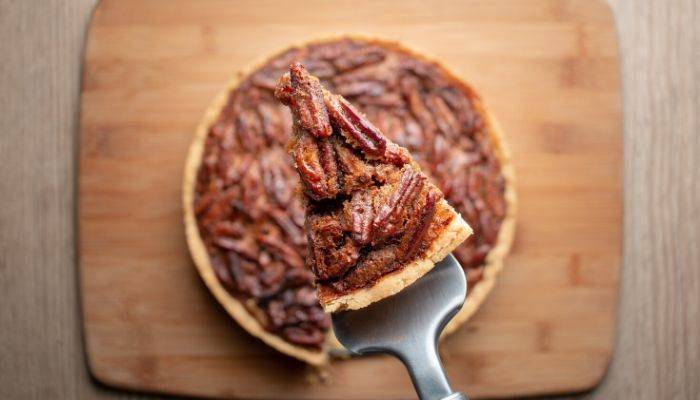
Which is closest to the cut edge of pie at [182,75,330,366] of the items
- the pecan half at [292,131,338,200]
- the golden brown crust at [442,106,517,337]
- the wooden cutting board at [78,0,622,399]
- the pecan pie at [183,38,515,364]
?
the pecan pie at [183,38,515,364]

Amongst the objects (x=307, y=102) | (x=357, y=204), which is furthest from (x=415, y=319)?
(x=307, y=102)

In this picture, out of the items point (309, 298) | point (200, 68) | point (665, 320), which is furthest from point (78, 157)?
point (665, 320)

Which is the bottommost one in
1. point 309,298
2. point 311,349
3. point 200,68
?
point 311,349

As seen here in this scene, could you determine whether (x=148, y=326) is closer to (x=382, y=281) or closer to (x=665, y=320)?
(x=382, y=281)

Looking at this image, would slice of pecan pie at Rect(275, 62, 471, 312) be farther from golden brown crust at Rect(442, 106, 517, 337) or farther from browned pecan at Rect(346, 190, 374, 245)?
golden brown crust at Rect(442, 106, 517, 337)

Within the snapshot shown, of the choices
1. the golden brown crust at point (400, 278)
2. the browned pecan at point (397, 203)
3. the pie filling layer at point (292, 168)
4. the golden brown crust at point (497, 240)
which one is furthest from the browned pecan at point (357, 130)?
the golden brown crust at point (497, 240)

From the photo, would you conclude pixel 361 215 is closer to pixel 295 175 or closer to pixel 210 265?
pixel 295 175

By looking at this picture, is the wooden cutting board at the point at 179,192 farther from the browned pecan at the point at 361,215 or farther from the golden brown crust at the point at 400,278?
the browned pecan at the point at 361,215
